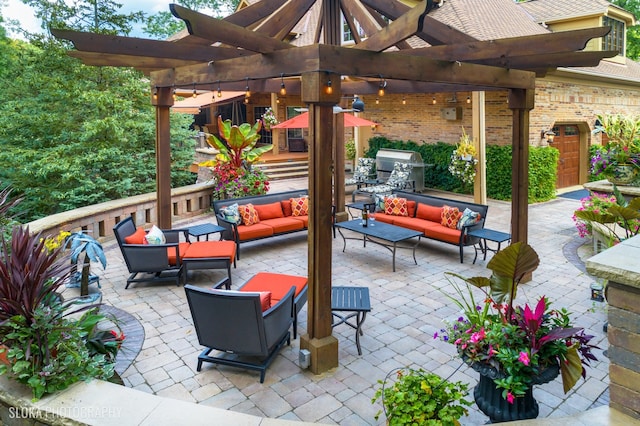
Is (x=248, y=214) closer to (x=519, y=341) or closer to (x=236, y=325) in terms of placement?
(x=236, y=325)

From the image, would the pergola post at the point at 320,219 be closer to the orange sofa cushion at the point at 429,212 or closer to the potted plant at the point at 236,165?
the orange sofa cushion at the point at 429,212

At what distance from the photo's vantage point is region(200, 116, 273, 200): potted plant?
11336mm

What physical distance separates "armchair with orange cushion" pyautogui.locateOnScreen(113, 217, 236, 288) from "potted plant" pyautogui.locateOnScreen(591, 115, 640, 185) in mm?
7274

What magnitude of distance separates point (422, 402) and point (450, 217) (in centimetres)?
637

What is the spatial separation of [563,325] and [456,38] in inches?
170

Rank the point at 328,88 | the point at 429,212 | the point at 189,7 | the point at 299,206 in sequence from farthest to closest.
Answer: the point at 189,7 < the point at 299,206 < the point at 429,212 < the point at 328,88

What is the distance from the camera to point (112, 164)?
1288cm

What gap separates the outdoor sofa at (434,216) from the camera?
28.5ft

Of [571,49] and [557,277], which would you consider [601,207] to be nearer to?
[557,277]

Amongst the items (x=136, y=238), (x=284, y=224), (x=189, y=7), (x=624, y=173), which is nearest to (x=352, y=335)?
(x=136, y=238)

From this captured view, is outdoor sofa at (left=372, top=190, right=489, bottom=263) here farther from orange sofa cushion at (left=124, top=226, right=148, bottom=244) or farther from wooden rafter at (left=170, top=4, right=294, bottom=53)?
wooden rafter at (left=170, top=4, right=294, bottom=53)

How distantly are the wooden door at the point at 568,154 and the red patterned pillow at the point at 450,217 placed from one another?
29.3 feet

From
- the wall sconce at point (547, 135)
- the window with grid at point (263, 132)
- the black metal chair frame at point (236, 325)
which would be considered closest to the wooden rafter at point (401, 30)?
the black metal chair frame at point (236, 325)

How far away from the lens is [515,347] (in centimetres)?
343
